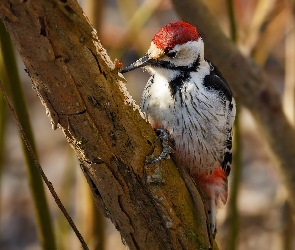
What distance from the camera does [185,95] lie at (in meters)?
1.45

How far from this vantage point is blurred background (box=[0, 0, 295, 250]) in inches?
78.7

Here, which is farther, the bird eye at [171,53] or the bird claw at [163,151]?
the bird eye at [171,53]

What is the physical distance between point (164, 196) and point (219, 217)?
1.30 m

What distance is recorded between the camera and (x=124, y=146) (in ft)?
3.70

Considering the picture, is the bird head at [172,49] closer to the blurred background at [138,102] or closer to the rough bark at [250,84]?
the rough bark at [250,84]

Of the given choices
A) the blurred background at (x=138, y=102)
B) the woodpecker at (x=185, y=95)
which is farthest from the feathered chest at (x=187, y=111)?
the blurred background at (x=138, y=102)

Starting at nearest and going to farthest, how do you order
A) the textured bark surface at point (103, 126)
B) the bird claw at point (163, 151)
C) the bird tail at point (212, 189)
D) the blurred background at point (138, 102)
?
the textured bark surface at point (103, 126) → the bird claw at point (163, 151) → the bird tail at point (212, 189) → the blurred background at point (138, 102)

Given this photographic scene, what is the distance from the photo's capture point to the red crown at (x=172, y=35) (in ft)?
4.62

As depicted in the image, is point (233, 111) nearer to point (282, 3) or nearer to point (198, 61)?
point (198, 61)

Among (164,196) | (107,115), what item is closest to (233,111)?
(164,196)

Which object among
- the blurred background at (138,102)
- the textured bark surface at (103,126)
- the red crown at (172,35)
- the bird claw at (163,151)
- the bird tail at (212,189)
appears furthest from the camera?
the blurred background at (138,102)

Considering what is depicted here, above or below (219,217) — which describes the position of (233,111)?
above

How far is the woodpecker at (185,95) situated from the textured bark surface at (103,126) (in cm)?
20

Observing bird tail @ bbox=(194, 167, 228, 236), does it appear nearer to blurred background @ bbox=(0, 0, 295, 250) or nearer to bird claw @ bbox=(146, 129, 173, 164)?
blurred background @ bbox=(0, 0, 295, 250)
